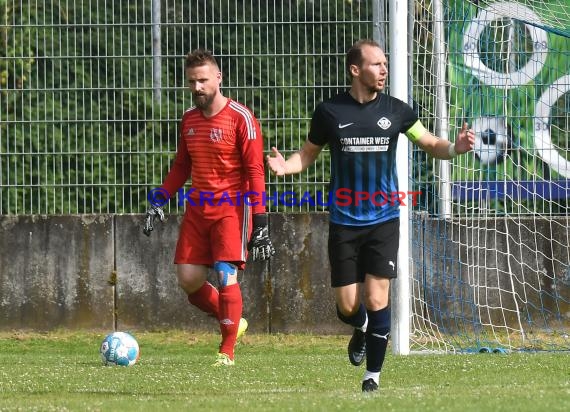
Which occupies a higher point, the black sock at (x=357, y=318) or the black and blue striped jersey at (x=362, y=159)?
the black and blue striped jersey at (x=362, y=159)

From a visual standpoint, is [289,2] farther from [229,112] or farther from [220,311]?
[220,311]

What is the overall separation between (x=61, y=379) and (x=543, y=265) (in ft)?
19.1

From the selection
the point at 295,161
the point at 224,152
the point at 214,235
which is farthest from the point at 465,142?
the point at 214,235

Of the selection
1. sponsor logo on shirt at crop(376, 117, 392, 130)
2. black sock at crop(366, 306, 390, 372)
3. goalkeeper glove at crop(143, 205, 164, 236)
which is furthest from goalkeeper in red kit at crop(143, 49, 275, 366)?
black sock at crop(366, 306, 390, 372)

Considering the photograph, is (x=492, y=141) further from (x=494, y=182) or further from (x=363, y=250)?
(x=363, y=250)

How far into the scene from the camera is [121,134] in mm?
13211

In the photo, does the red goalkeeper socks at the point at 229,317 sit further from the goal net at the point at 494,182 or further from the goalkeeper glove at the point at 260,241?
the goal net at the point at 494,182

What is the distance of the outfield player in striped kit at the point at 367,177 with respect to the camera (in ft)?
25.0

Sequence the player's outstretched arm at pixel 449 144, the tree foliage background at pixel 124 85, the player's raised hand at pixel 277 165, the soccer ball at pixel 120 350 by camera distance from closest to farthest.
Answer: the player's raised hand at pixel 277 165 < the player's outstretched arm at pixel 449 144 < the soccer ball at pixel 120 350 < the tree foliage background at pixel 124 85

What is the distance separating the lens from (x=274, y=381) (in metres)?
8.43

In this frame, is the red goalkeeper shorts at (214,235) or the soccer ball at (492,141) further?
the soccer ball at (492,141)

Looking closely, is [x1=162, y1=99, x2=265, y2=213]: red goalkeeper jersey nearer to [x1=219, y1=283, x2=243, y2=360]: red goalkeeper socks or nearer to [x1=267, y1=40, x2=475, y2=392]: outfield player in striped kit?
[x1=219, y1=283, x2=243, y2=360]: red goalkeeper socks

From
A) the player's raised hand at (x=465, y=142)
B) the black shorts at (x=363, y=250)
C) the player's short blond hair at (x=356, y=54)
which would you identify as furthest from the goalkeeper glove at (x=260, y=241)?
the player's raised hand at (x=465, y=142)

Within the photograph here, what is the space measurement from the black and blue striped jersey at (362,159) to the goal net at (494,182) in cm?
371
